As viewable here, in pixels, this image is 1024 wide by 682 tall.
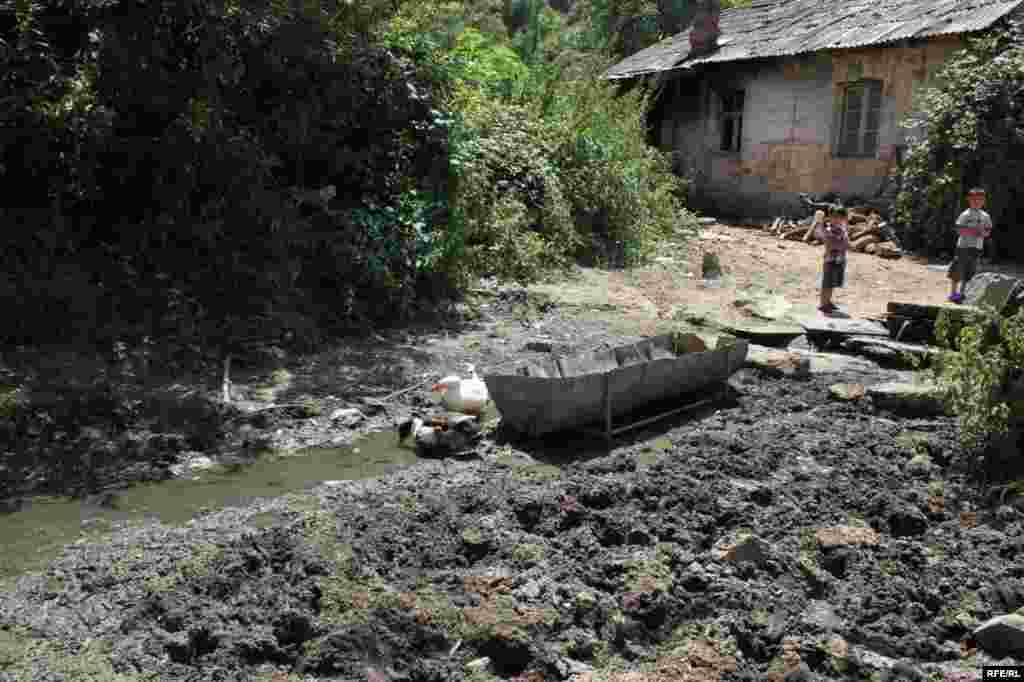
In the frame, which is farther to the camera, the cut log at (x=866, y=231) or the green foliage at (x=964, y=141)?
the cut log at (x=866, y=231)

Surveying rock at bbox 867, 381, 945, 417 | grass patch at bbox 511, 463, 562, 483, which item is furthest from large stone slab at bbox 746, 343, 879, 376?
grass patch at bbox 511, 463, 562, 483

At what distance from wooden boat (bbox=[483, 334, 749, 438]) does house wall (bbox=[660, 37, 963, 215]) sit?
434 inches

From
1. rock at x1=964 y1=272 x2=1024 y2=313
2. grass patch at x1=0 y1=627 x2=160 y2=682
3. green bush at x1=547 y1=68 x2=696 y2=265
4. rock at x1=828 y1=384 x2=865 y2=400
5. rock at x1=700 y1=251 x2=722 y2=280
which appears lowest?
grass patch at x1=0 y1=627 x2=160 y2=682

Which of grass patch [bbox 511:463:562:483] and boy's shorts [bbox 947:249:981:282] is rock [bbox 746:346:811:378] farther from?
boy's shorts [bbox 947:249:981:282]

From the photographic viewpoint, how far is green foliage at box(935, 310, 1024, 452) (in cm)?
567

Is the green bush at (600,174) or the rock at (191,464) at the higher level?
the green bush at (600,174)

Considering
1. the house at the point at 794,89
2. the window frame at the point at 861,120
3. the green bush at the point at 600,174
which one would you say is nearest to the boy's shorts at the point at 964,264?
the green bush at the point at 600,174

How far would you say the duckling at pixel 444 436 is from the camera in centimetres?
628

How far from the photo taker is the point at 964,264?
420 inches

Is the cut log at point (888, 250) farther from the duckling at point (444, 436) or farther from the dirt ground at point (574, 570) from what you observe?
the duckling at point (444, 436)

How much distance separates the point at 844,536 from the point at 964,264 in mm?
7140

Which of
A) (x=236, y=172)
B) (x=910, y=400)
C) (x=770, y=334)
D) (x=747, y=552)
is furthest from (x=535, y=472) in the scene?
(x=236, y=172)

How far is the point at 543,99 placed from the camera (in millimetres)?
14344

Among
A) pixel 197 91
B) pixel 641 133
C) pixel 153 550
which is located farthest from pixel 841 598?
pixel 641 133
